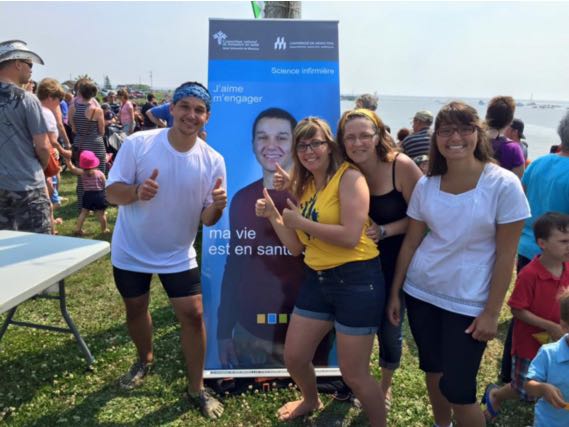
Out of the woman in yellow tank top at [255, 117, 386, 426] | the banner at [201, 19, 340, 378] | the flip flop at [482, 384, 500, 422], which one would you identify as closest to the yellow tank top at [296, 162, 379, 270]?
the woman in yellow tank top at [255, 117, 386, 426]

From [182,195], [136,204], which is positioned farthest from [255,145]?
[136,204]

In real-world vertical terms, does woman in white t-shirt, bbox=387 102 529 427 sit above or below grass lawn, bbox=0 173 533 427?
above

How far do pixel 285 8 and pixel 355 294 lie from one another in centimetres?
249

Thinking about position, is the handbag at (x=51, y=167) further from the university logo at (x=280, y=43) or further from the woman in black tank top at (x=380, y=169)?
the woman in black tank top at (x=380, y=169)

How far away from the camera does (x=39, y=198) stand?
11.0ft

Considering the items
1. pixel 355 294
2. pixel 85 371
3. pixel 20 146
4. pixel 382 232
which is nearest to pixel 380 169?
pixel 382 232

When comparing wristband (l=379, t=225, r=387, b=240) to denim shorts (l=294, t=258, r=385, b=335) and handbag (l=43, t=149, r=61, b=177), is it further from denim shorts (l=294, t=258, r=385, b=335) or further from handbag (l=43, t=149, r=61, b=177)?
handbag (l=43, t=149, r=61, b=177)

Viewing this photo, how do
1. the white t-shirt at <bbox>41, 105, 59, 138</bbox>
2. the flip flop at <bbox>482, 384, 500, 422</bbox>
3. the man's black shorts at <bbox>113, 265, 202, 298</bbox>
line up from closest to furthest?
the man's black shorts at <bbox>113, 265, 202, 298</bbox> < the flip flop at <bbox>482, 384, 500, 422</bbox> < the white t-shirt at <bbox>41, 105, 59, 138</bbox>

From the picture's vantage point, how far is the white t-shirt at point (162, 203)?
91.7 inches

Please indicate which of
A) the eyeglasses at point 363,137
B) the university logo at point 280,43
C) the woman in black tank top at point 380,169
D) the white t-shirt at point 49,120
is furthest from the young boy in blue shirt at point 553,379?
the white t-shirt at point 49,120

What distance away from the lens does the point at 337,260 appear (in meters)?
2.05

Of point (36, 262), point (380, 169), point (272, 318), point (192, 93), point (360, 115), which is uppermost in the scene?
point (192, 93)

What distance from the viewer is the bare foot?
2537mm

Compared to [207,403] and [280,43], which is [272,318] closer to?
[207,403]
